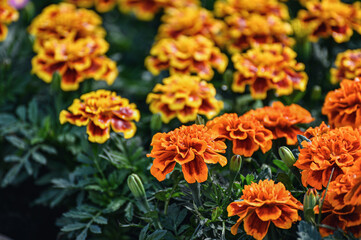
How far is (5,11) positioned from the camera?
1807 mm

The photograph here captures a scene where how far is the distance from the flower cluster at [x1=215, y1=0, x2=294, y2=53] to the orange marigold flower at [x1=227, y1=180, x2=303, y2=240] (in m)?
0.95

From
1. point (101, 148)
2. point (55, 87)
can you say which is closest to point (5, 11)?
point (55, 87)

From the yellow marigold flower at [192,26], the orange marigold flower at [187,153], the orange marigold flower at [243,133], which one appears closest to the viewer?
the orange marigold flower at [187,153]

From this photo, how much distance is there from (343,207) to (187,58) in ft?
3.01

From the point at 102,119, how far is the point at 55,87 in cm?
35

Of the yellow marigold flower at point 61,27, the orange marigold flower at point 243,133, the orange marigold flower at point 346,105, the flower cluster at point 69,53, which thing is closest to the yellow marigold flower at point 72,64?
the flower cluster at point 69,53

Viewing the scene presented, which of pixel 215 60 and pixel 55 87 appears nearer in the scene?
pixel 55 87

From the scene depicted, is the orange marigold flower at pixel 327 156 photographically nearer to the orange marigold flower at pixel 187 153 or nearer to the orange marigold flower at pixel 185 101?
the orange marigold flower at pixel 187 153

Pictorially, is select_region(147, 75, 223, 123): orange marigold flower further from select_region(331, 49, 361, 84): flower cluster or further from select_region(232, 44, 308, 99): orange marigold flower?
select_region(331, 49, 361, 84): flower cluster

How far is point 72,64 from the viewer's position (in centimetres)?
159

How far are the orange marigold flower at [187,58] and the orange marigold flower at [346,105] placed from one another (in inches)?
20.6

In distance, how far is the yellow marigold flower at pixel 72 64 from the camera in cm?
159

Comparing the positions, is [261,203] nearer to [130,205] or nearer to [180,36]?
[130,205]

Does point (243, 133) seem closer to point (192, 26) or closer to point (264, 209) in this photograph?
point (264, 209)
